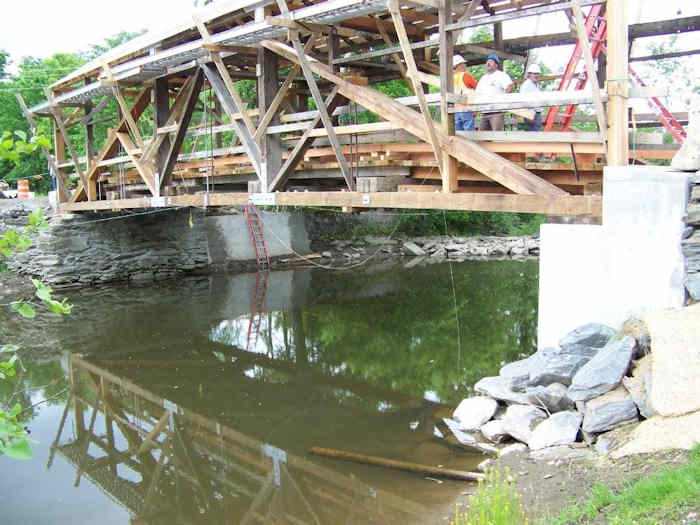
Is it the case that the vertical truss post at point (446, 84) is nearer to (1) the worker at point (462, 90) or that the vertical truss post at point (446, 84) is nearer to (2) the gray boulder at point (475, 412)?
(1) the worker at point (462, 90)

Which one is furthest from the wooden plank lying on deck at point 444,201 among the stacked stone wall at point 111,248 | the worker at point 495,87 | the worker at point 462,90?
the stacked stone wall at point 111,248

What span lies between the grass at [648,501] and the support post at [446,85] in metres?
3.91

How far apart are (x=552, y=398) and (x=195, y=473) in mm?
3305

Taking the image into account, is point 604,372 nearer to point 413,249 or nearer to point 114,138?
point 114,138

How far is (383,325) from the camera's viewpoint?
1272 centimetres

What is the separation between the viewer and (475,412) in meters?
6.39

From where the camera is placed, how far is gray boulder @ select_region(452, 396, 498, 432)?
6301mm

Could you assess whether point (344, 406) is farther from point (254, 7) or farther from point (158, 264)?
point (158, 264)

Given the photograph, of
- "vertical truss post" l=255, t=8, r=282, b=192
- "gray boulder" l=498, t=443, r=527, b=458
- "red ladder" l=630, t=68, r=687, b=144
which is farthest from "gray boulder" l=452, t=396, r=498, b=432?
"vertical truss post" l=255, t=8, r=282, b=192

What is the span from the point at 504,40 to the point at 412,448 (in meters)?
7.04

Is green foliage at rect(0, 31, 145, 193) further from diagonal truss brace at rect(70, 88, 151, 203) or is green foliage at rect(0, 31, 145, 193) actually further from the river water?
the river water

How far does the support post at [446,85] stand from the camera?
22.9ft

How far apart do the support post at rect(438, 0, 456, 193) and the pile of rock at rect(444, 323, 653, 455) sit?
6.78 feet

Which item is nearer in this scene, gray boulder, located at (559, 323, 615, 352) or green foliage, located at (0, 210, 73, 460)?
green foliage, located at (0, 210, 73, 460)
